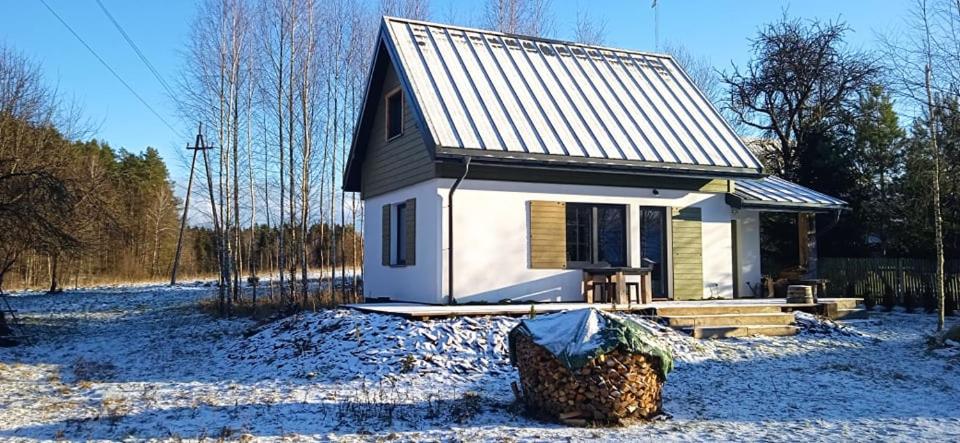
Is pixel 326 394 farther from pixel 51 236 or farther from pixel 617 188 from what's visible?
pixel 51 236

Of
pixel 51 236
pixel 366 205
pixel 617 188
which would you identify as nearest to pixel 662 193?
pixel 617 188

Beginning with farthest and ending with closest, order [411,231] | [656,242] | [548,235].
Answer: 1. [656,242]
2. [411,231]
3. [548,235]

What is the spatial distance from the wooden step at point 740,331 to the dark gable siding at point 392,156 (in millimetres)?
5198

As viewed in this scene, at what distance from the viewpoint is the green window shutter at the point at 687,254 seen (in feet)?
48.0

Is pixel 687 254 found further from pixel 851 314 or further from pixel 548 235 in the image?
pixel 851 314

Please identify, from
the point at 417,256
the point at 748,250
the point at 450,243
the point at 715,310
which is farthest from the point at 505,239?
the point at 748,250

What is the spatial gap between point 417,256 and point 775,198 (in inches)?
314

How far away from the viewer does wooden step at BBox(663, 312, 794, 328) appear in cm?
1184

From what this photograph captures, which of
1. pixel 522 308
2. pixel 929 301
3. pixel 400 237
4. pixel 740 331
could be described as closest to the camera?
pixel 522 308

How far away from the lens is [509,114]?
13.7 meters

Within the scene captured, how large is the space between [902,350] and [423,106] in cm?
873

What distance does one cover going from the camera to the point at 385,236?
51.0 ft

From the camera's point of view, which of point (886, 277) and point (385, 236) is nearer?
point (385, 236)

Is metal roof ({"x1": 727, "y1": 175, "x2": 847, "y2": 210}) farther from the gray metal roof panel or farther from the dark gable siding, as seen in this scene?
the dark gable siding
